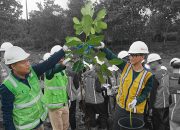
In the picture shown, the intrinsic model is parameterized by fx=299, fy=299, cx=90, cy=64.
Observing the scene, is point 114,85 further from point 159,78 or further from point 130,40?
point 130,40

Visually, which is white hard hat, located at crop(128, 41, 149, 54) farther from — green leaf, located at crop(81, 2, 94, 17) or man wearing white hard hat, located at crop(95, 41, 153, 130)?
green leaf, located at crop(81, 2, 94, 17)

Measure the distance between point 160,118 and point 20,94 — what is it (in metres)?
3.44

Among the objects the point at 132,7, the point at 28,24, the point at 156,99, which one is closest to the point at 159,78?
the point at 156,99

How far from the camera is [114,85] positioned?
684cm

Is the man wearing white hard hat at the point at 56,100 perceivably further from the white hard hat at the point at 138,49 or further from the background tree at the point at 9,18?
the background tree at the point at 9,18

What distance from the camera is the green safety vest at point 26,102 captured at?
3456 millimetres

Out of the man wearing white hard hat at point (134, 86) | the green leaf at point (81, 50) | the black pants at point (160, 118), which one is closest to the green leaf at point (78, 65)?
the green leaf at point (81, 50)

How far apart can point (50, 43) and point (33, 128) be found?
25.6 metres

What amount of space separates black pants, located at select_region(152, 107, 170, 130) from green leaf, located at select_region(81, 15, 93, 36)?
3.46 meters

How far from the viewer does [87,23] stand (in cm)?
301

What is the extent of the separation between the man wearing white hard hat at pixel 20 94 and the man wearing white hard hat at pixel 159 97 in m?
2.94

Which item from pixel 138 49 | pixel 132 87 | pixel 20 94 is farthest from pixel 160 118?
pixel 20 94

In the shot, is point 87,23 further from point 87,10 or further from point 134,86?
point 134,86

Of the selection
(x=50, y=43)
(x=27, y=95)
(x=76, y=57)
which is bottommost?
(x=50, y=43)
